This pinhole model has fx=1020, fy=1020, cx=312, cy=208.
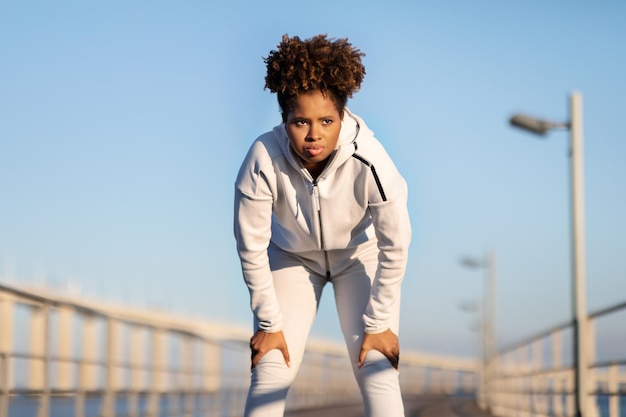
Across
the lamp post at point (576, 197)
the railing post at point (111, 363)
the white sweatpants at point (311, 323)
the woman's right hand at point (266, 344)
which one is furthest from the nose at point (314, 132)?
the lamp post at point (576, 197)

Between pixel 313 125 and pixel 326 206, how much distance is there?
1.33ft

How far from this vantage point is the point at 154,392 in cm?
875

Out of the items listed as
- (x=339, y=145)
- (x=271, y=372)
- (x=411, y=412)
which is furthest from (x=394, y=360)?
(x=411, y=412)

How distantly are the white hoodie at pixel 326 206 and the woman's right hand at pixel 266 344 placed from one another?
0.03 m

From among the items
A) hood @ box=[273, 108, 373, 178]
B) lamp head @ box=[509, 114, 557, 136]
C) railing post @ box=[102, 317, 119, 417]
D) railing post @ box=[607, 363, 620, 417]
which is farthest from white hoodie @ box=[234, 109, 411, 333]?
lamp head @ box=[509, 114, 557, 136]

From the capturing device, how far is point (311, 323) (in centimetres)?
432

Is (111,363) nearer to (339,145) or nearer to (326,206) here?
(326,206)

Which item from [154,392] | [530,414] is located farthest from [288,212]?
[530,414]

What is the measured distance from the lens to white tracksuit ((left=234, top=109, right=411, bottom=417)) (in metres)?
3.99

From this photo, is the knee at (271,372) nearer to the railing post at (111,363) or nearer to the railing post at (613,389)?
the railing post at (111,363)

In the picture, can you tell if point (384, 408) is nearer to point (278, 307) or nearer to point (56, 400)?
point (278, 307)

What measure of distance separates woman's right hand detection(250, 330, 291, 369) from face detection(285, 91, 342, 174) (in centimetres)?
78

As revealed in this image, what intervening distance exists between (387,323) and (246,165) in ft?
2.84

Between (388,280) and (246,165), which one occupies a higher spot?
(246,165)
